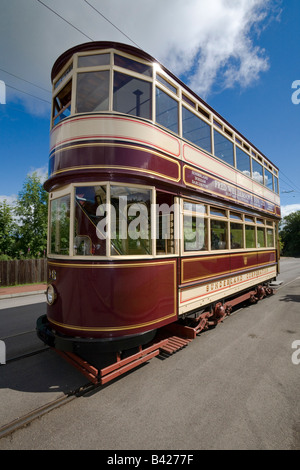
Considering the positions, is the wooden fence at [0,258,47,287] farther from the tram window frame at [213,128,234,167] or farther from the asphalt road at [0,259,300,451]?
the tram window frame at [213,128,234,167]

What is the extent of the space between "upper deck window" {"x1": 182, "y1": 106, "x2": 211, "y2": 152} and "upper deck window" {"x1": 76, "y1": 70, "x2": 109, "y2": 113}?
63.3 inches

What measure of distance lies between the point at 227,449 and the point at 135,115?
425 cm

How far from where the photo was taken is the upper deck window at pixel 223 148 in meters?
5.59

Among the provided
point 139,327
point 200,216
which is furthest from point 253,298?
point 139,327

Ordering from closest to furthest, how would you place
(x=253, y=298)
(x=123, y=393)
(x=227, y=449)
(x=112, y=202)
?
1. (x=227, y=449)
2. (x=123, y=393)
3. (x=112, y=202)
4. (x=253, y=298)

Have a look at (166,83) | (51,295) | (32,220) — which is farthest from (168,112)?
(32,220)

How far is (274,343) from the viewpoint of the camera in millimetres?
4789

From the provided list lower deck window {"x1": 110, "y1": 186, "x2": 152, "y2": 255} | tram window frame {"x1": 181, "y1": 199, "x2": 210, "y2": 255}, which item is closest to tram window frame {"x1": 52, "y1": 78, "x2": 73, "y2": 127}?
lower deck window {"x1": 110, "y1": 186, "x2": 152, "y2": 255}

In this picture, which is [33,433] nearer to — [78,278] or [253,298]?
[78,278]

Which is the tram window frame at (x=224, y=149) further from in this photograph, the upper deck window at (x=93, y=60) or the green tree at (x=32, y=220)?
the green tree at (x=32, y=220)

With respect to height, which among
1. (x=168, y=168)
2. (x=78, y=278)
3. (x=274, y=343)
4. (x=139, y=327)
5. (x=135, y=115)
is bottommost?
(x=274, y=343)

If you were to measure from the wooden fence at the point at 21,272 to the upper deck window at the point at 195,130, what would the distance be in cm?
1218

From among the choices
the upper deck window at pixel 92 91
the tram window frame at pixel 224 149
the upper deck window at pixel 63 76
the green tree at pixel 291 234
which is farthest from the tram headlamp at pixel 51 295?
the green tree at pixel 291 234

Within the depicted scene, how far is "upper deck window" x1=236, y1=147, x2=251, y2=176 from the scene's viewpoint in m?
6.68
